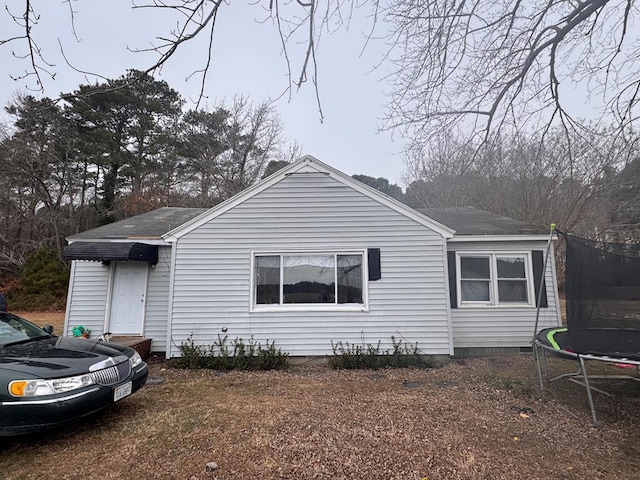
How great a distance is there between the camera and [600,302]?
4738mm

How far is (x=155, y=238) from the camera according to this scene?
26.5ft

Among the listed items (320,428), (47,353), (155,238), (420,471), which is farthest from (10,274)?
(420,471)

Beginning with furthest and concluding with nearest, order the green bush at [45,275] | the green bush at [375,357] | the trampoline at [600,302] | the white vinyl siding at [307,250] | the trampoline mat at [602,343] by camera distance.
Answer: the green bush at [45,275] < the white vinyl siding at [307,250] < the green bush at [375,357] < the trampoline at [600,302] < the trampoline mat at [602,343]

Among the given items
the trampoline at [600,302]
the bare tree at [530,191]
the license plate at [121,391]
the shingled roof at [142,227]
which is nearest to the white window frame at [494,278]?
the bare tree at [530,191]

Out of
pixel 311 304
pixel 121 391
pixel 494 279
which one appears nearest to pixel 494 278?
pixel 494 279

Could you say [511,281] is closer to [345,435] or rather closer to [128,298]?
[345,435]

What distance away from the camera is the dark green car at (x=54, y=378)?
3.38m

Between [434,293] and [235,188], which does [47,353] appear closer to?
[434,293]

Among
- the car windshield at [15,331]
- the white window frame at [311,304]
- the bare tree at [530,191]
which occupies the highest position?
the bare tree at [530,191]

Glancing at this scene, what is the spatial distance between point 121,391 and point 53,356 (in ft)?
2.81

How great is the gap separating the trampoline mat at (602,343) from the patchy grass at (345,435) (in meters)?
0.89

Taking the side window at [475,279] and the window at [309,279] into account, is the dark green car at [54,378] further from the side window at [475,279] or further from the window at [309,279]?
the side window at [475,279]

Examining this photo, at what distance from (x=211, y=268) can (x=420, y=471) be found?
5.64m

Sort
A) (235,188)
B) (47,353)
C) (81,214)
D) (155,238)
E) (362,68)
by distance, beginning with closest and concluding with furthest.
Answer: (47,353), (362,68), (155,238), (81,214), (235,188)
